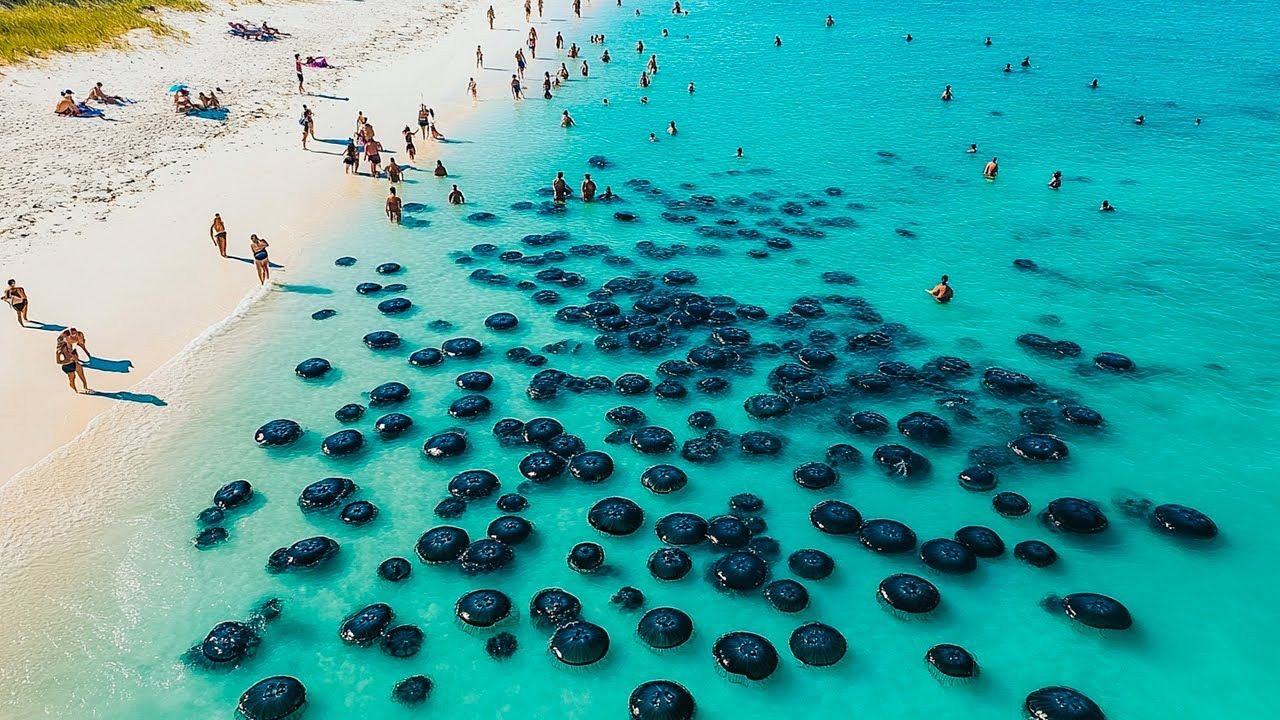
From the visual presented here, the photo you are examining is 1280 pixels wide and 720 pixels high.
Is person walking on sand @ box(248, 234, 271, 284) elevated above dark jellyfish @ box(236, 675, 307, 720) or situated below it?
above

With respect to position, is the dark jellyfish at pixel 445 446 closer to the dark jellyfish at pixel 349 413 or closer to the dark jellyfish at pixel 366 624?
the dark jellyfish at pixel 349 413

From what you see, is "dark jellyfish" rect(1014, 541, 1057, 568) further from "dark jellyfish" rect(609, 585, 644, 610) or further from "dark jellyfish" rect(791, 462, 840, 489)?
"dark jellyfish" rect(609, 585, 644, 610)

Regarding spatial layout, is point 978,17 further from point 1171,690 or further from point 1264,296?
point 1171,690

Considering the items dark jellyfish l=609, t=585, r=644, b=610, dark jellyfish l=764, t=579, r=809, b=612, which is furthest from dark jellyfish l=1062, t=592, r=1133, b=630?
Answer: dark jellyfish l=609, t=585, r=644, b=610

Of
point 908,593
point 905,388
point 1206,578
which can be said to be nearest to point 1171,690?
point 1206,578

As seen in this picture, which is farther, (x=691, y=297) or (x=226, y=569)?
(x=691, y=297)

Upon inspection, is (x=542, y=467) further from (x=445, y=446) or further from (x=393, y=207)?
(x=393, y=207)

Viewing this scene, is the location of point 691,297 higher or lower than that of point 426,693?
higher

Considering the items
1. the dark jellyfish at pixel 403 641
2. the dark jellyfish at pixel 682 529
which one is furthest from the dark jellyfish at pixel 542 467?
the dark jellyfish at pixel 403 641
